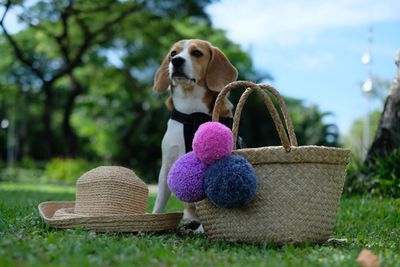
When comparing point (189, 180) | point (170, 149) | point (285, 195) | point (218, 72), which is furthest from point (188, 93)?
point (285, 195)

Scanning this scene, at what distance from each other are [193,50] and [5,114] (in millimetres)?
38884

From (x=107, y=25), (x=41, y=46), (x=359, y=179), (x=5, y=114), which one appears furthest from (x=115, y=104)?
(x=359, y=179)

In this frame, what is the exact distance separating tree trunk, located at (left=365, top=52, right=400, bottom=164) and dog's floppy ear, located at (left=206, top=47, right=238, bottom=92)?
13.0 ft

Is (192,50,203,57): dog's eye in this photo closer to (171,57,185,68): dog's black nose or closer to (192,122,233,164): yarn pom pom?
(171,57,185,68): dog's black nose

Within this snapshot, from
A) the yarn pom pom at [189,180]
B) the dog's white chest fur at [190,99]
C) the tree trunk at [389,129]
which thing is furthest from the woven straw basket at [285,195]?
the tree trunk at [389,129]

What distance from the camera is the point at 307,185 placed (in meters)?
3.74

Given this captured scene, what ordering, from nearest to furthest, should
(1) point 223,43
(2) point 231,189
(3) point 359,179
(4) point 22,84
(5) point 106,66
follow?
(2) point 231,189
(3) point 359,179
(5) point 106,66
(1) point 223,43
(4) point 22,84

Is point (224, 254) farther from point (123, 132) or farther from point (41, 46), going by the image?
point (123, 132)

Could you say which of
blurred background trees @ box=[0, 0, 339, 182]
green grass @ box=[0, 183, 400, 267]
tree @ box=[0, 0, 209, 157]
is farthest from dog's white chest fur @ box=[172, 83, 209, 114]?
tree @ box=[0, 0, 209, 157]

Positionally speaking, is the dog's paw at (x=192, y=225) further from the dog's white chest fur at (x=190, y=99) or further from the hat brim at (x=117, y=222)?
the dog's white chest fur at (x=190, y=99)

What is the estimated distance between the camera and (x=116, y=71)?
27062 millimetres

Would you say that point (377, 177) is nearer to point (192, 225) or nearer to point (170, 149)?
point (192, 225)

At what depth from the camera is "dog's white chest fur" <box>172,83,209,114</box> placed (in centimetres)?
489

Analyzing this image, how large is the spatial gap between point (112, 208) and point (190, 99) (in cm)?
124
